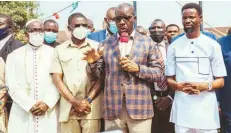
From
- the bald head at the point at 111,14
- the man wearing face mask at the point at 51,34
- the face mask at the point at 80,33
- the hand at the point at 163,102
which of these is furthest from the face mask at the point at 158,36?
the face mask at the point at 80,33

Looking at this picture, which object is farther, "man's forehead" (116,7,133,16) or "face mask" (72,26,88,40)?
"face mask" (72,26,88,40)

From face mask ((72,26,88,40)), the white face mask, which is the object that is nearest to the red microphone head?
face mask ((72,26,88,40))

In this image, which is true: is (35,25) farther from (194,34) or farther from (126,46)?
(194,34)

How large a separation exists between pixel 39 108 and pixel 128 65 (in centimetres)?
139

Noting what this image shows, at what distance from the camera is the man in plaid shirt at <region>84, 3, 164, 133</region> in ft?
11.9

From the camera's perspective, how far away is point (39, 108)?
423cm

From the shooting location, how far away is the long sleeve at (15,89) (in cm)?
421

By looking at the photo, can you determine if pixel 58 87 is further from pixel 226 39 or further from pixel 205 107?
pixel 226 39

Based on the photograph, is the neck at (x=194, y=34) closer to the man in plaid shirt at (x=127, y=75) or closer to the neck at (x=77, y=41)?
the man in plaid shirt at (x=127, y=75)

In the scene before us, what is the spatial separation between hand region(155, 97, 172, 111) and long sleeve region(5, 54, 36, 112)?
1.52 m

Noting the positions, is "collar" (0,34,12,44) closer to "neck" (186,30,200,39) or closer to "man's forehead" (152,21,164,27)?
"man's forehead" (152,21,164,27)

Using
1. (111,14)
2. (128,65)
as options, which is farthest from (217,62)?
(111,14)

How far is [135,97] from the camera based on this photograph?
12.0ft

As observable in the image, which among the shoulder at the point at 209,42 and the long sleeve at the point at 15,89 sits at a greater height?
the shoulder at the point at 209,42
